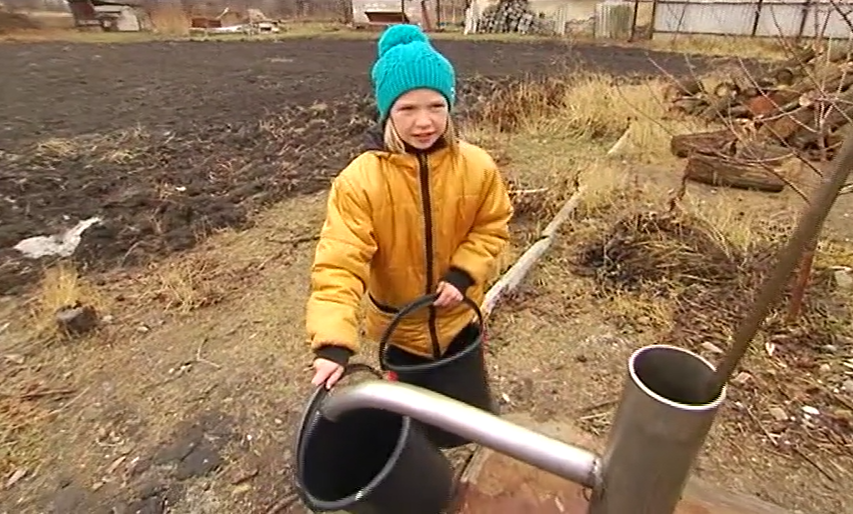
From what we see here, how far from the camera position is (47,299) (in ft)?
8.92

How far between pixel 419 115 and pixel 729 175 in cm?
318

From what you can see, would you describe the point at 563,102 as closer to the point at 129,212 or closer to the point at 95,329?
the point at 129,212

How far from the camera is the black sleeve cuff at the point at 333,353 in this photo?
3.71 ft

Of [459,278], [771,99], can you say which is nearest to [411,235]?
[459,278]

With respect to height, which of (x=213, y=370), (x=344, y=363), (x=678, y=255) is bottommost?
(x=213, y=370)

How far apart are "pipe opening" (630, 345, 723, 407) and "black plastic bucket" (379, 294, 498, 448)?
0.56 meters

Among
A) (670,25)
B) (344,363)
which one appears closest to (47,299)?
(344,363)

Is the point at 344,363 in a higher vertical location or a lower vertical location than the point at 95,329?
higher

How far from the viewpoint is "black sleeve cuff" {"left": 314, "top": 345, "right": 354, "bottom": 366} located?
3.71 feet

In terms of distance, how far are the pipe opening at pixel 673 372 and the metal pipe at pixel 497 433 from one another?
13cm

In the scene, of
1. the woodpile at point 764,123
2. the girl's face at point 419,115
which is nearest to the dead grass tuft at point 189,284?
the girl's face at point 419,115

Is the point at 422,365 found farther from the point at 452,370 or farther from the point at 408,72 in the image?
the point at 408,72

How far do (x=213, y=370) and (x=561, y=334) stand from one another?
1.42 m

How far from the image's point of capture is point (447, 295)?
1.42m
